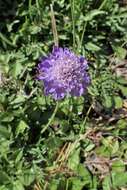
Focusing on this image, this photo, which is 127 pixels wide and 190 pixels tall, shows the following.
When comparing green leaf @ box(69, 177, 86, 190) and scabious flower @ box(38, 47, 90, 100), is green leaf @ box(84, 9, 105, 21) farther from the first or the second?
green leaf @ box(69, 177, 86, 190)

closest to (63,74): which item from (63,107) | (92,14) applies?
(63,107)

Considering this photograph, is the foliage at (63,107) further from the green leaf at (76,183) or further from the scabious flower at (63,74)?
the scabious flower at (63,74)

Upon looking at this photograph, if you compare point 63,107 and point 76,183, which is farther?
point 63,107

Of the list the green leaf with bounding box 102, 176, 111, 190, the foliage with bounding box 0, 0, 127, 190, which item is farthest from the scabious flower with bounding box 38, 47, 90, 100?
the green leaf with bounding box 102, 176, 111, 190

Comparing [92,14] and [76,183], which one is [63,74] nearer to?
[76,183]

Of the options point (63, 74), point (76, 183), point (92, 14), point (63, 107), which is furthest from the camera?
point (92, 14)

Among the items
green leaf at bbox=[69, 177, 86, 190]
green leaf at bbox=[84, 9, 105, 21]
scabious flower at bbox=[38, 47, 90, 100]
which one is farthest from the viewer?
green leaf at bbox=[84, 9, 105, 21]

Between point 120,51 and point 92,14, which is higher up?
point 92,14

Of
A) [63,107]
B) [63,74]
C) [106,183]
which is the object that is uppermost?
[63,74]
